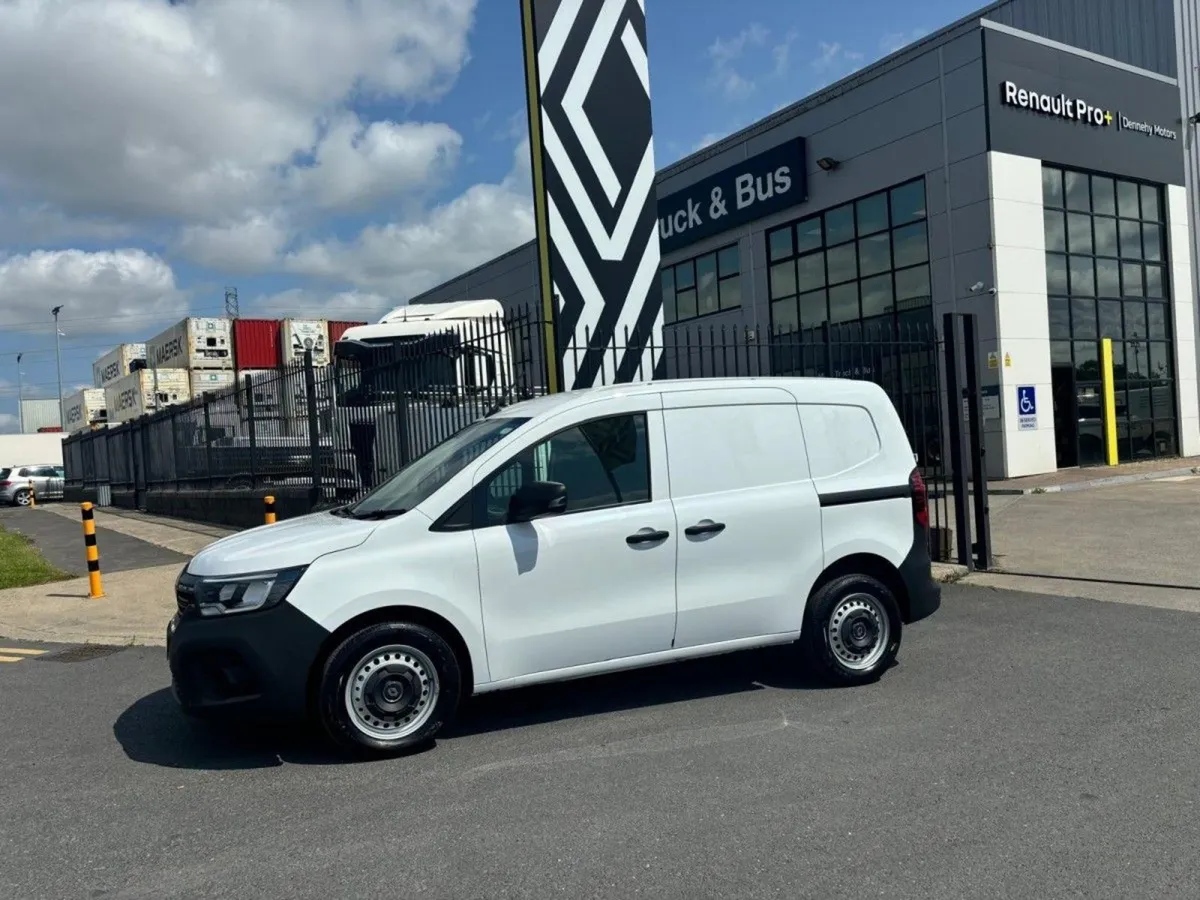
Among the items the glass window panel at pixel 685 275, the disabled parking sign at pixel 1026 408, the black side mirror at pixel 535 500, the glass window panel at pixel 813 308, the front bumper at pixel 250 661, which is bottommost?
the front bumper at pixel 250 661

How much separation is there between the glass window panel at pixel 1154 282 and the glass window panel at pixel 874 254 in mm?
6805

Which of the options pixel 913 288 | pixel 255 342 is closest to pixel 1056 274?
pixel 913 288

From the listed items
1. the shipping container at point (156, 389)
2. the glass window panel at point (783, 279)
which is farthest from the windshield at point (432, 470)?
the shipping container at point (156, 389)

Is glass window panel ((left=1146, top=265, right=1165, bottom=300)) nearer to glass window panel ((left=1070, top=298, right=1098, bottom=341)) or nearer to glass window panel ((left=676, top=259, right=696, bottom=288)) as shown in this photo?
glass window panel ((left=1070, top=298, right=1098, bottom=341))

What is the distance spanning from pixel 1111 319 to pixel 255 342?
2453 cm

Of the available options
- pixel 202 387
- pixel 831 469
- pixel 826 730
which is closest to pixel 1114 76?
pixel 831 469

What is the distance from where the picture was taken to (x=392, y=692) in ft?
15.7

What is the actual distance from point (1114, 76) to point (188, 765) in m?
24.5

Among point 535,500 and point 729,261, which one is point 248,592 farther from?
point 729,261

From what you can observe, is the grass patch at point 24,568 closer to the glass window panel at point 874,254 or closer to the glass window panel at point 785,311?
the glass window panel at point 785,311

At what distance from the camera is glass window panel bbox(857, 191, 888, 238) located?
22.1 m

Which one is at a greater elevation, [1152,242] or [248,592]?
[1152,242]

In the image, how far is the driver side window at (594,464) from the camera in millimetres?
5234

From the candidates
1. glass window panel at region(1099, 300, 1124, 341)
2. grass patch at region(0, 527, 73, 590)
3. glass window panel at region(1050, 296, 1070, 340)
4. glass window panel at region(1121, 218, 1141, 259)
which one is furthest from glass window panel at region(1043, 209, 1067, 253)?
grass patch at region(0, 527, 73, 590)
